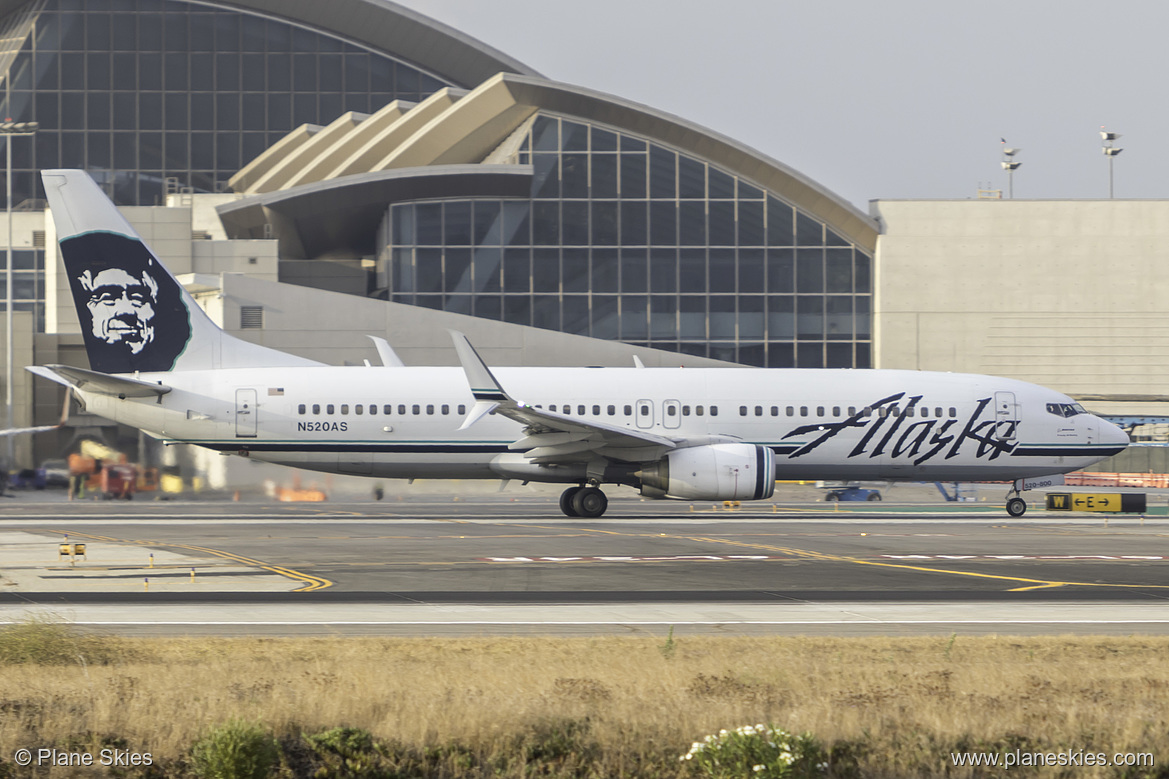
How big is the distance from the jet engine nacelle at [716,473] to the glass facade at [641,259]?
2718cm

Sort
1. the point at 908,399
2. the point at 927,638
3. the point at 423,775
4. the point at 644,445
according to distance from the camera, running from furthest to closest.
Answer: the point at 908,399
the point at 644,445
the point at 927,638
the point at 423,775

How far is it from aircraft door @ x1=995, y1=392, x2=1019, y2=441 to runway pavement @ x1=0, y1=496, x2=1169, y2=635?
11.0 ft

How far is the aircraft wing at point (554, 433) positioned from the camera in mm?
30266

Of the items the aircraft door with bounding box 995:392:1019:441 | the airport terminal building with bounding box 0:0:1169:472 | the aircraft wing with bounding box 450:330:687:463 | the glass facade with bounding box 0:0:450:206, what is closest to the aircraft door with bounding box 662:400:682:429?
the aircraft wing with bounding box 450:330:687:463

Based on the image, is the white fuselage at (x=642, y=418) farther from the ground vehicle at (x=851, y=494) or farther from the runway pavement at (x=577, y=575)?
the ground vehicle at (x=851, y=494)

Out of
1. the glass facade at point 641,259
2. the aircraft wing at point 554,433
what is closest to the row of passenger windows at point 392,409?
the aircraft wing at point 554,433

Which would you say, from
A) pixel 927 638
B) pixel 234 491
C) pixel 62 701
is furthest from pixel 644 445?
pixel 62 701

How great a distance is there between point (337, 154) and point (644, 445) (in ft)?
155

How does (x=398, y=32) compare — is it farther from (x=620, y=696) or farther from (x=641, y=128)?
(x=620, y=696)

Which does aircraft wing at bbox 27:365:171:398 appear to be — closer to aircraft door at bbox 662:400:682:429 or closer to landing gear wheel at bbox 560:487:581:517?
landing gear wheel at bbox 560:487:581:517

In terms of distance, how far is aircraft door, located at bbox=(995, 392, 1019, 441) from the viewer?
1396 inches

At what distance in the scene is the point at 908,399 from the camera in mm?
35250

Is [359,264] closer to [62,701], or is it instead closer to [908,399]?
[908,399]

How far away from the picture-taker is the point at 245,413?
33.0m
